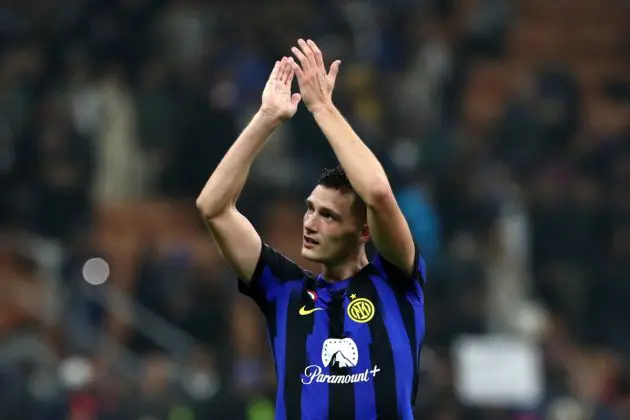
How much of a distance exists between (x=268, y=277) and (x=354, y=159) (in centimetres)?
60

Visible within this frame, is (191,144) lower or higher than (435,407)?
higher

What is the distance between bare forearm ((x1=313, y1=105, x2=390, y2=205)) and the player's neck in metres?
0.38

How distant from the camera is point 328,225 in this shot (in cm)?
540

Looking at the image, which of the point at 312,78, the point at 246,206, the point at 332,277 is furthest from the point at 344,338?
the point at 246,206

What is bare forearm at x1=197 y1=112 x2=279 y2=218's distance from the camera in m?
5.34

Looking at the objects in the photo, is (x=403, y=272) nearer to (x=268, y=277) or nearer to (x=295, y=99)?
(x=268, y=277)

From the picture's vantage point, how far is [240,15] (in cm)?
1683

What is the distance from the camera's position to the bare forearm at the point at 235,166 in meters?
5.34

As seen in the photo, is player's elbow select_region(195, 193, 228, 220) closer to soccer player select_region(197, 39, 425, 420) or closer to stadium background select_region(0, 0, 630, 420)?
soccer player select_region(197, 39, 425, 420)

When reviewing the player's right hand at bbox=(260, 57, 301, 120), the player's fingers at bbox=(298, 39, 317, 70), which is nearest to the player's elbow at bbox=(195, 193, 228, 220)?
the player's right hand at bbox=(260, 57, 301, 120)

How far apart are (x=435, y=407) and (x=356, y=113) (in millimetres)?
4109

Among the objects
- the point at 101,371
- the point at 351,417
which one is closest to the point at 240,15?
the point at 101,371

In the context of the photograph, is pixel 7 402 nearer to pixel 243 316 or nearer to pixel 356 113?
pixel 243 316

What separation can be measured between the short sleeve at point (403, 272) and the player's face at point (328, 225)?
15 cm
